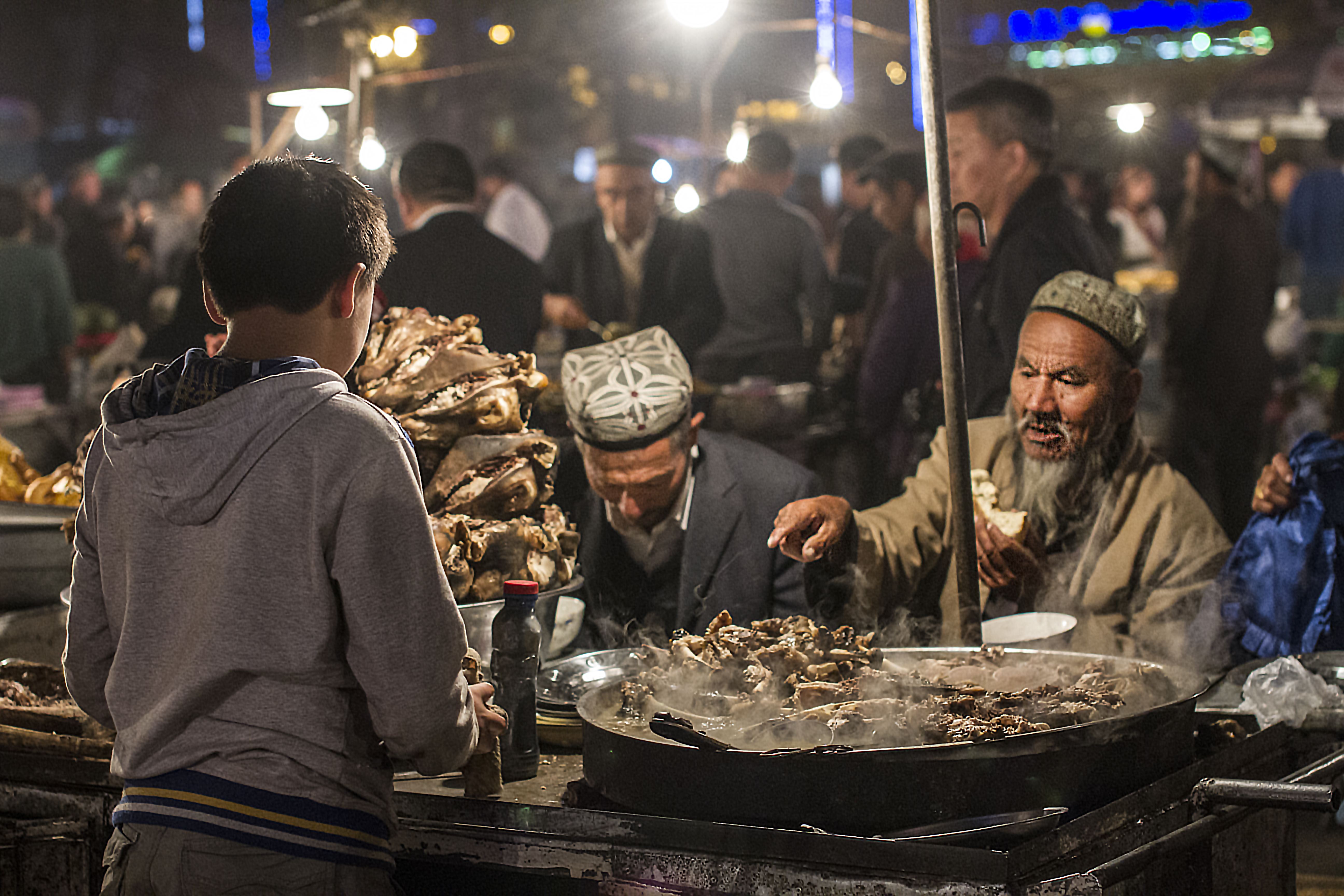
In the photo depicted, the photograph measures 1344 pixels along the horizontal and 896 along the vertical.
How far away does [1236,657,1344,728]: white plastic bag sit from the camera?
238 centimetres

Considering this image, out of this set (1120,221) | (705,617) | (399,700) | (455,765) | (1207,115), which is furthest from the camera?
(1207,115)

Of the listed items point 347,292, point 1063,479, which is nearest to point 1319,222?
point 1063,479

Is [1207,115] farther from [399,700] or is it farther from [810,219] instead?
[399,700]

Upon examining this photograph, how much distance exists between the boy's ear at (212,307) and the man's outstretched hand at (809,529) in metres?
1.45

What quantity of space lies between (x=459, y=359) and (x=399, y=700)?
4.49ft

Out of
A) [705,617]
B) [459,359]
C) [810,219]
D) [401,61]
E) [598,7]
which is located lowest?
[705,617]

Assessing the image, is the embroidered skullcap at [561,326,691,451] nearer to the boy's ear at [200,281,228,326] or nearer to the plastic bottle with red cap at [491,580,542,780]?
the plastic bottle with red cap at [491,580,542,780]

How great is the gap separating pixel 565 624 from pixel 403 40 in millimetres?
4364

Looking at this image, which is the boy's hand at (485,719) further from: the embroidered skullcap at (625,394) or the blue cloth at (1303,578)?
the blue cloth at (1303,578)

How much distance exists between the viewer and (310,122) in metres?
6.35

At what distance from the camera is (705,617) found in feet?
9.51

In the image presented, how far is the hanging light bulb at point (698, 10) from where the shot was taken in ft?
13.7

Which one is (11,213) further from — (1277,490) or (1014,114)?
(1277,490)

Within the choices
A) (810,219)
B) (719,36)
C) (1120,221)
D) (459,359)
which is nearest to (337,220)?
(459,359)
